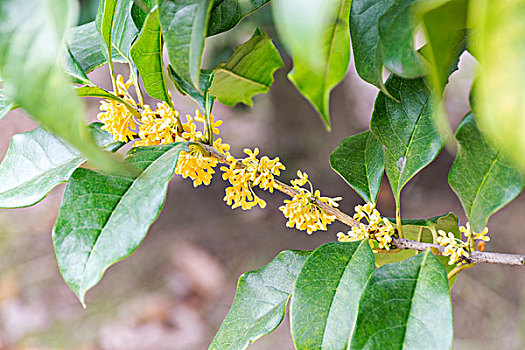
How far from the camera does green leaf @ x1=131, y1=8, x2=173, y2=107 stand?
440 mm

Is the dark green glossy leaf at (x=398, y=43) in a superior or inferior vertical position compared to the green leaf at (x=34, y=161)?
superior

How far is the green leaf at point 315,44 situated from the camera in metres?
0.23

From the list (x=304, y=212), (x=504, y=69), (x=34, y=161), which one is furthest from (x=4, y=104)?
(x=504, y=69)

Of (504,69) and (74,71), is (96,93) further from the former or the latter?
(504,69)

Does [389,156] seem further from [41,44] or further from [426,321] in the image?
[41,44]

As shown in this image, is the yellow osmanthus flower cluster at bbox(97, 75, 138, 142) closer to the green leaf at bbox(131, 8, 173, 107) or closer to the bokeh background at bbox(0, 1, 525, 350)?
the green leaf at bbox(131, 8, 173, 107)

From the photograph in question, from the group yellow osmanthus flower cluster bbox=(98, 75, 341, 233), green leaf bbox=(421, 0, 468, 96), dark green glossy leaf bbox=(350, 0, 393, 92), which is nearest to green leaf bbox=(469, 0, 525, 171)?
green leaf bbox=(421, 0, 468, 96)

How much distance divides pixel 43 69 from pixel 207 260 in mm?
1889

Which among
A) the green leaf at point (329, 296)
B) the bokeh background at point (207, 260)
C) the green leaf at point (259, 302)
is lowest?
the bokeh background at point (207, 260)

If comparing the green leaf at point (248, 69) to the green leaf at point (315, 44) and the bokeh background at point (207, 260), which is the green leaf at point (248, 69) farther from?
the bokeh background at point (207, 260)

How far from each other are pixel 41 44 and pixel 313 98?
0.53ft

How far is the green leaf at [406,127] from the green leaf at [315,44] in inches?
4.9

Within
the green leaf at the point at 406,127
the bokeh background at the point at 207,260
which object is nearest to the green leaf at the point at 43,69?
the green leaf at the point at 406,127

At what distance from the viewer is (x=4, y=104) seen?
440mm
